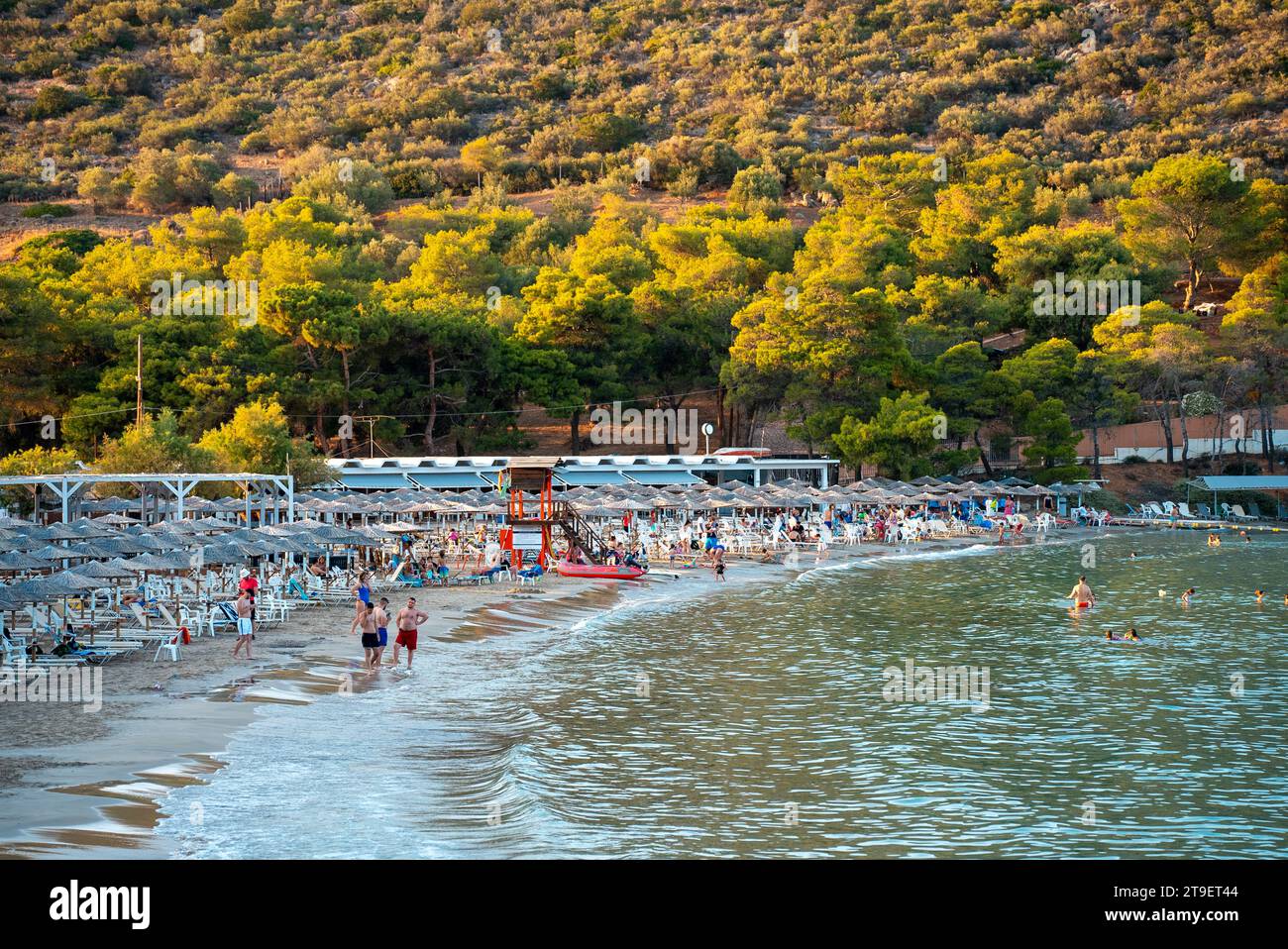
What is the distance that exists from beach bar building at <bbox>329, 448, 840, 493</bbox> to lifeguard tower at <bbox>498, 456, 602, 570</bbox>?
11808 millimetres

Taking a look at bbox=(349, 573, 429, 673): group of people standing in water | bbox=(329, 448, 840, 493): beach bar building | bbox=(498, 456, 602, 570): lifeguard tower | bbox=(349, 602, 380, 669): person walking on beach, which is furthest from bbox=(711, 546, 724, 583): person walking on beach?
bbox=(349, 602, 380, 669): person walking on beach

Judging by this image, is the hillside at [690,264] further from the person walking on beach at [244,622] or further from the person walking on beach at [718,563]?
the person walking on beach at [244,622]

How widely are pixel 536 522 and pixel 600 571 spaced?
2413 mm

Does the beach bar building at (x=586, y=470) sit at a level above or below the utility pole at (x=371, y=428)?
below

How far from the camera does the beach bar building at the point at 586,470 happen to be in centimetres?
5188

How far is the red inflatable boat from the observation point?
32.8 m

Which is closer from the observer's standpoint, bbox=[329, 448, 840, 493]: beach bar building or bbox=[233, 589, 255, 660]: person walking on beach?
bbox=[233, 589, 255, 660]: person walking on beach

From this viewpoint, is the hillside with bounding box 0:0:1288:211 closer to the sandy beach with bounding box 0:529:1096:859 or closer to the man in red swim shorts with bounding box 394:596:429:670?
the sandy beach with bounding box 0:529:1096:859

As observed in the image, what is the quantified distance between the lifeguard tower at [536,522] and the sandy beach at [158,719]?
5.96 metres

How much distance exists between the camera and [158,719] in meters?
14.8

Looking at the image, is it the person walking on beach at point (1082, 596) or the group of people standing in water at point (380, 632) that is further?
the person walking on beach at point (1082, 596)

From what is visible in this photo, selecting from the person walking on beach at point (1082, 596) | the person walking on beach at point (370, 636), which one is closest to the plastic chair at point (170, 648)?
the person walking on beach at point (370, 636)

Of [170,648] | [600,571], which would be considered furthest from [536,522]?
[170,648]

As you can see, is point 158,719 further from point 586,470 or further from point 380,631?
point 586,470
